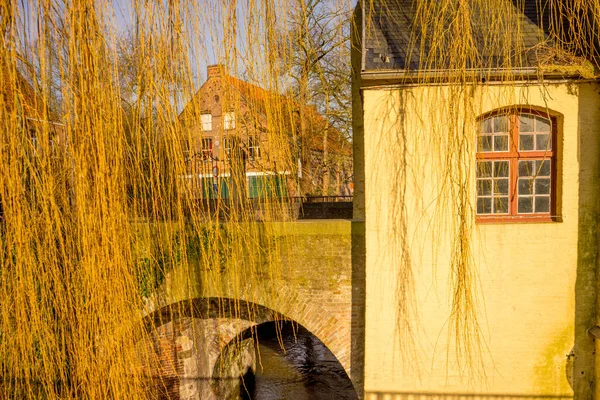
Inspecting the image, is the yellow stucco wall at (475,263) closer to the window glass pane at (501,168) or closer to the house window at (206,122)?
the window glass pane at (501,168)

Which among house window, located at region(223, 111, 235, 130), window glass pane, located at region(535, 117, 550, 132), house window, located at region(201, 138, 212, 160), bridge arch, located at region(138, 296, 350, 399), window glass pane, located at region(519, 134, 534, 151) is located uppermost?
window glass pane, located at region(535, 117, 550, 132)

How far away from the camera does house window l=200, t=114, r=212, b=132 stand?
71.3 inches

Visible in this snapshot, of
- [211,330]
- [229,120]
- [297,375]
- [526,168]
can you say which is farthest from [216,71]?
[297,375]

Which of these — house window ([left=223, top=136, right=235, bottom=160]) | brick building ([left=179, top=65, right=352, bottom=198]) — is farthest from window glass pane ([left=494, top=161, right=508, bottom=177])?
house window ([left=223, top=136, right=235, bottom=160])

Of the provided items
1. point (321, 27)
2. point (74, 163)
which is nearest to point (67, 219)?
point (74, 163)

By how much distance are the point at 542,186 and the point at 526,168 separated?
279 millimetres

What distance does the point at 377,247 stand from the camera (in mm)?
4324

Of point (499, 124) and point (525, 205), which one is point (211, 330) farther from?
point (499, 124)

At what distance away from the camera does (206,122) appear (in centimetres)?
184

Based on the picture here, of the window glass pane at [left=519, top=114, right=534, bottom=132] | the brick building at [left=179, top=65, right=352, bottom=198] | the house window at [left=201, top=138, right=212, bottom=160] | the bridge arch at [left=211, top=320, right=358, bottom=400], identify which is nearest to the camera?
the brick building at [left=179, top=65, right=352, bottom=198]

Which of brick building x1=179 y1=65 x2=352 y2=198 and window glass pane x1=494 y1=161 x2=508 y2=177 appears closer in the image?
brick building x1=179 y1=65 x2=352 y2=198

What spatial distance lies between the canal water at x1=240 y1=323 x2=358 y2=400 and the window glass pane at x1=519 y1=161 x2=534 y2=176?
5.97m

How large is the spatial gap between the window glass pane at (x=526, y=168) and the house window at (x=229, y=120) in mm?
3873

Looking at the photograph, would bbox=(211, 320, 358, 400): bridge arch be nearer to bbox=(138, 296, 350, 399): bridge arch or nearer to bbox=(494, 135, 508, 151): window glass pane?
bbox=(138, 296, 350, 399): bridge arch
